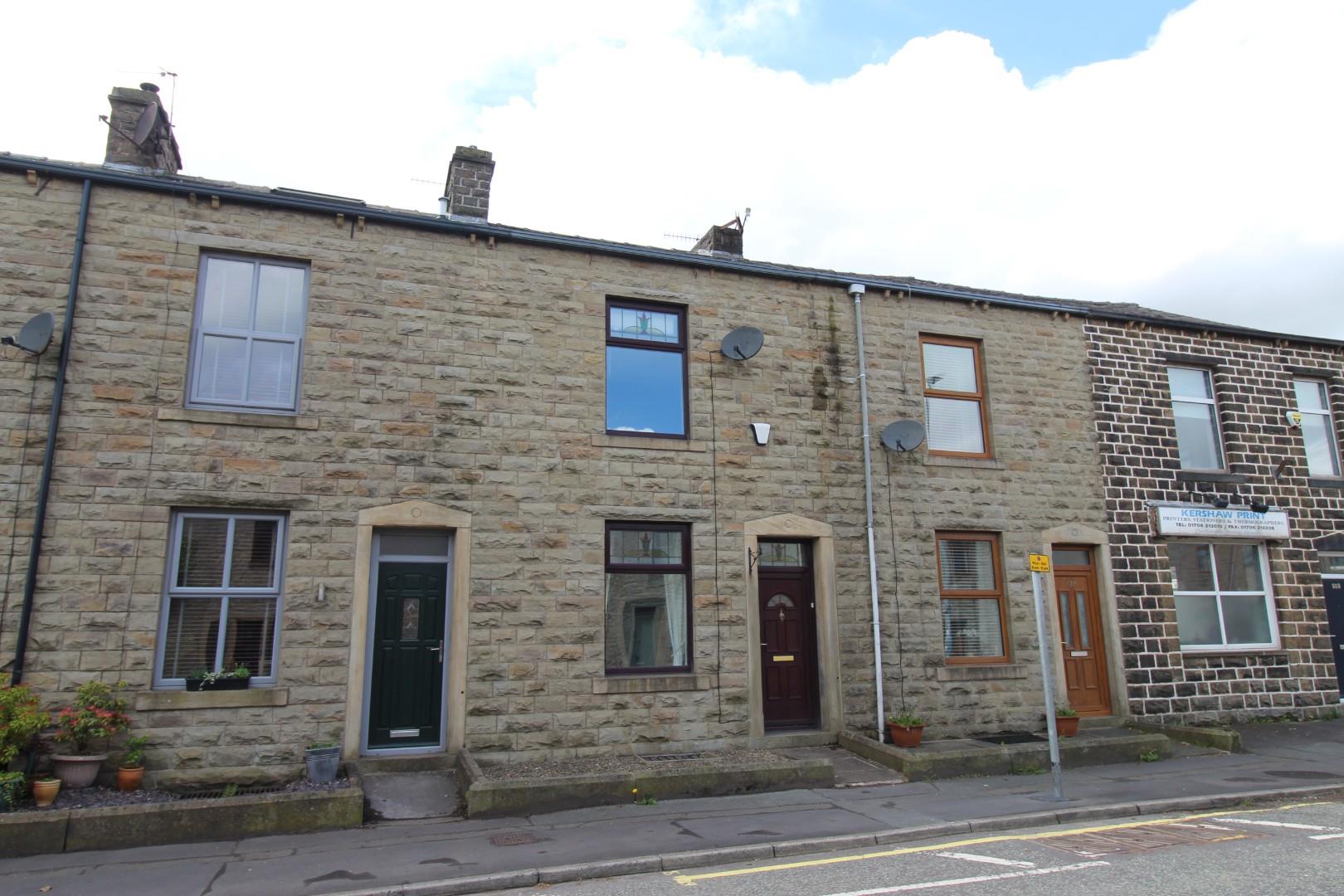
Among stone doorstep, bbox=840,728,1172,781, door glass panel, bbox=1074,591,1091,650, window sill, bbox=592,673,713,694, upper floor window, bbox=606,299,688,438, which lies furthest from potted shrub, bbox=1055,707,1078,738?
upper floor window, bbox=606,299,688,438

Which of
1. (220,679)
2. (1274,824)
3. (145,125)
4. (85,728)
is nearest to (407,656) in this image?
(220,679)

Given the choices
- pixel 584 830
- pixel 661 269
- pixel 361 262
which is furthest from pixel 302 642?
pixel 661 269

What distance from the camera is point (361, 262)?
10.4m

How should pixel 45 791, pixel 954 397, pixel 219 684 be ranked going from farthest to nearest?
pixel 954 397 < pixel 219 684 < pixel 45 791

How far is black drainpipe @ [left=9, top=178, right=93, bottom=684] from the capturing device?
27.8 feet

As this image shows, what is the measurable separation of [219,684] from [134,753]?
0.94 m

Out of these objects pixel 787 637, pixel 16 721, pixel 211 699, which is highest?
pixel 787 637

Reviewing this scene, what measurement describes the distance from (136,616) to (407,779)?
321 centimetres

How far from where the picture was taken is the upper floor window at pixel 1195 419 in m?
14.3

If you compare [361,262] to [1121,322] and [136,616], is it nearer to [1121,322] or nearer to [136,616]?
[136,616]

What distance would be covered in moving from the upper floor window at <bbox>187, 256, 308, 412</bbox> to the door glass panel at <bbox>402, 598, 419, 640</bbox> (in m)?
2.57

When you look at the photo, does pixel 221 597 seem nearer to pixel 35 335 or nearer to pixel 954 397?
pixel 35 335

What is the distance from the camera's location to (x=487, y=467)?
10.3 m

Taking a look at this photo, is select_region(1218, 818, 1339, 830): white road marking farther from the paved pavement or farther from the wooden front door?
the wooden front door
